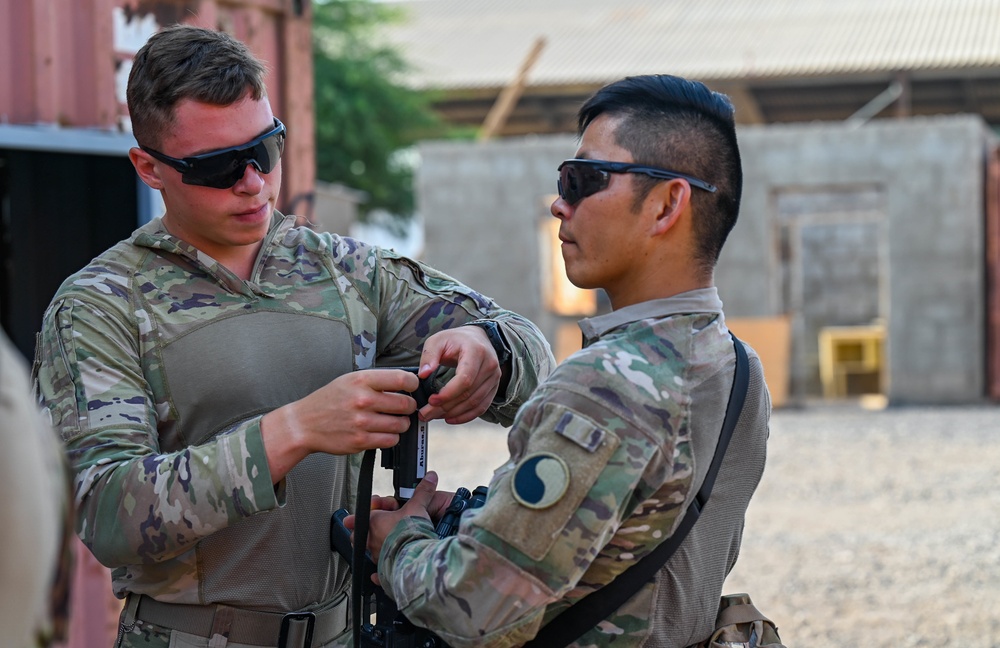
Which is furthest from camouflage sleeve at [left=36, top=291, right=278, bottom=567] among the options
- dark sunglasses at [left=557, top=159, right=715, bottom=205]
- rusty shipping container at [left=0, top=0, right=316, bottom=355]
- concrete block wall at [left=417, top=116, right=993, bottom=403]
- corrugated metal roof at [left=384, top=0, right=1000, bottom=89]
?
corrugated metal roof at [left=384, top=0, right=1000, bottom=89]

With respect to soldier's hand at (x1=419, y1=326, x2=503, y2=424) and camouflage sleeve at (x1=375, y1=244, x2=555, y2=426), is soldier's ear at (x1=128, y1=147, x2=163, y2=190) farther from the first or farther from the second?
soldier's hand at (x1=419, y1=326, x2=503, y2=424)

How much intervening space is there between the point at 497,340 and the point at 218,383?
527mm

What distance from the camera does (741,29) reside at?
69.8 ft

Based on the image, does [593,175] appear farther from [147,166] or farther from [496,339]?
[147,166]

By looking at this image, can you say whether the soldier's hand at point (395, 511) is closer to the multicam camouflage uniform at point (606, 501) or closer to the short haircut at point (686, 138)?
the multicam camouflage uniform at point (606, 501)

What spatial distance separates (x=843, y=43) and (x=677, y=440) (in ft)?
64.7

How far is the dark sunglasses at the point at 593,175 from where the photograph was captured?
1898 millimetres

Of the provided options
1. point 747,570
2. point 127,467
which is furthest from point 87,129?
point 747,570

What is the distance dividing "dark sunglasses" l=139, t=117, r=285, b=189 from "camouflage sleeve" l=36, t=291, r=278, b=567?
35 cm

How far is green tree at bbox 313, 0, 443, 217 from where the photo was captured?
19.1 metres

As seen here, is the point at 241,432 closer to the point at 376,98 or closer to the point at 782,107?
the point at 376,98

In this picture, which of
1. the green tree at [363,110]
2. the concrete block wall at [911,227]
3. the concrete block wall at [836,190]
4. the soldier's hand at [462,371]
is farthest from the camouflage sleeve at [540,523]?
the green tree at [363,110]

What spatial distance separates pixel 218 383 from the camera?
7.20 feet

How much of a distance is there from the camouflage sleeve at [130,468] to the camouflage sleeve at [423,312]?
0.51 metres
